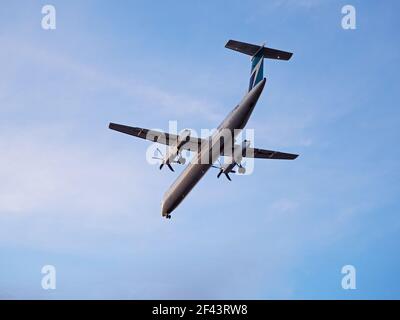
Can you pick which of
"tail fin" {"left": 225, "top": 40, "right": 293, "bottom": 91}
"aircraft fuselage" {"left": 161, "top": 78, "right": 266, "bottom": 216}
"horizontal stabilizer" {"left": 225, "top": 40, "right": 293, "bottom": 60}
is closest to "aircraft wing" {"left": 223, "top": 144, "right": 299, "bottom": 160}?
"tail fin" {"left": 225, "top": 40, "right": 293, "bottom": 91}

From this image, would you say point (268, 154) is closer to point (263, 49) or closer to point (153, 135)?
point (263, 49)

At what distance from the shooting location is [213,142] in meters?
42.8

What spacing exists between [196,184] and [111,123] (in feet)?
30.8

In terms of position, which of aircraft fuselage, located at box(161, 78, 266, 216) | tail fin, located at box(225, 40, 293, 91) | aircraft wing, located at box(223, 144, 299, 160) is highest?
tail fin, located at box(225, 40, 293, 91)

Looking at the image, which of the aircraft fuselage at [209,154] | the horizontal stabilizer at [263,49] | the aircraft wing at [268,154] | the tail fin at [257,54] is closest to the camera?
the aircraft fuselage at [209,154]

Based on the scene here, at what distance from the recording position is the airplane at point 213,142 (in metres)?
40.8

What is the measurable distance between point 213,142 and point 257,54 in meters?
8.90

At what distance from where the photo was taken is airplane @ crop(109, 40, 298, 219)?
4075 centimetres

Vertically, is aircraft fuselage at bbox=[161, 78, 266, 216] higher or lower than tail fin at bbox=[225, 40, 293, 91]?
lower

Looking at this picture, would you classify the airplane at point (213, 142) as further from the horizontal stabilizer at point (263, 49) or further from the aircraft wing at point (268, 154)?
the aircraft wing at point (268, 154)

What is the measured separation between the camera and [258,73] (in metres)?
45.2

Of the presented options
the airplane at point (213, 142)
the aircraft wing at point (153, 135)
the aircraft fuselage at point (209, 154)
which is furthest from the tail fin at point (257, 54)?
the aircraft wing at point (153, 135)

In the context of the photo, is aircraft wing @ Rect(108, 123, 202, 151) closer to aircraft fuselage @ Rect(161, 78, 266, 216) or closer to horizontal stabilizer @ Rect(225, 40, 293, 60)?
aircraft fuselage @ Rect(161, 78, 266, 216)
